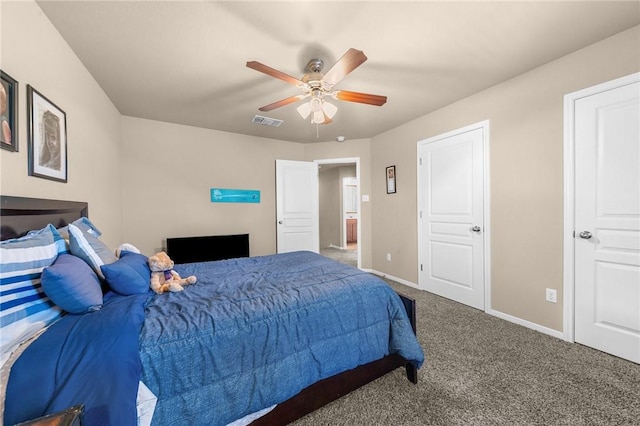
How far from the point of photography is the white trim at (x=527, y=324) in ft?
7.38

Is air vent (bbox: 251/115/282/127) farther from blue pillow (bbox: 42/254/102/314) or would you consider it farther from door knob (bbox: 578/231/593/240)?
door knob (bbox: 578/231/593/240)

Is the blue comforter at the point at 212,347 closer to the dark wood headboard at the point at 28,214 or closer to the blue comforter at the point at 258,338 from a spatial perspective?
the blue comforter at the point at 258,338

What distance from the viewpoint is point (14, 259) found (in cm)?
98

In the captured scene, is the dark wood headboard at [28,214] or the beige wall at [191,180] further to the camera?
the beige wall at [191,180]

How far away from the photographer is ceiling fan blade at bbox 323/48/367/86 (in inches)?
62.2

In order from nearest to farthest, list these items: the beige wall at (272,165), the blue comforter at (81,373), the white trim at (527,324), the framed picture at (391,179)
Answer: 1. the blue comforter at (81,373)
2. the beige wall at (272,165)
3. the white trim at (527,324)
4. the framed picture at (391,179)

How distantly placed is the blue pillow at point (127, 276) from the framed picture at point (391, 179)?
135 inches

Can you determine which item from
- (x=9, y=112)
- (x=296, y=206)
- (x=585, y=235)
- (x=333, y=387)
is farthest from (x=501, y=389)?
(x=296, y=206)

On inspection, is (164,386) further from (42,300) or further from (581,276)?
(581,276)

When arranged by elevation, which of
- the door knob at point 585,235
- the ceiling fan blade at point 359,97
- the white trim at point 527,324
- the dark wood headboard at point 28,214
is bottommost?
the white trim at point 527,324

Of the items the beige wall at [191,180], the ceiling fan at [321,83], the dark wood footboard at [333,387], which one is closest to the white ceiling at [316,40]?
the ceiling fan at [321,83]

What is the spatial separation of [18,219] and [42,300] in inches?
21.9

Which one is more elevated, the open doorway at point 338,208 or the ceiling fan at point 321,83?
the ceiling fan at point 321,83

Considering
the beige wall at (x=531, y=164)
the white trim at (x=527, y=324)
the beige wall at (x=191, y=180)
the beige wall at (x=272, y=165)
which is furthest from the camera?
the beige wall at (x=191, y=180)
